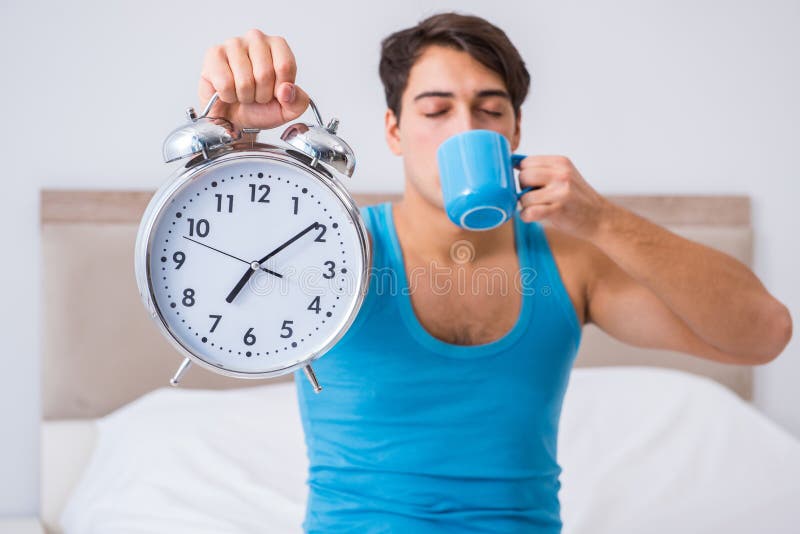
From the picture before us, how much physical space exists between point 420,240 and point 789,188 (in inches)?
56.0

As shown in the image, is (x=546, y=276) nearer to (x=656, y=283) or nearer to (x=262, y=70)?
(x=656, y=283)

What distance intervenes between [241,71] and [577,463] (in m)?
1.23

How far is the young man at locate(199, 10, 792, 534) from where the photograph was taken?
3.47 ft

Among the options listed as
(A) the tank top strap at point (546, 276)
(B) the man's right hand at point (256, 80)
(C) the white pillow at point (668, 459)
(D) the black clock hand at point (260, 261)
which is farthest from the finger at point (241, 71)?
(C) the white pillow at point (668, 459)

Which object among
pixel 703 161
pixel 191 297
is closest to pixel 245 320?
pixel 191 297

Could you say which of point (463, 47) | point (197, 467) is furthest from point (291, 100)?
point (197, 467)

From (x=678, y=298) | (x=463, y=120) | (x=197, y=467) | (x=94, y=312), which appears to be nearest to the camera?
(x=678, y=298)

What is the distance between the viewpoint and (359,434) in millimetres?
1100

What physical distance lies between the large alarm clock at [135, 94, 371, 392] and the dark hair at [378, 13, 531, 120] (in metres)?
0.42

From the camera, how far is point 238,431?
5.74 ft

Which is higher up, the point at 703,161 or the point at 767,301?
the point at 703,161

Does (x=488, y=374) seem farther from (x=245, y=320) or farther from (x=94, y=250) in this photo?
(x=94, y=250)

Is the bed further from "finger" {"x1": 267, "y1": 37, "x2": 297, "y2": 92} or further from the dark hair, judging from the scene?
"finger" {"x1": 267, "y1": 37, "x2": 297, "y2": 92}

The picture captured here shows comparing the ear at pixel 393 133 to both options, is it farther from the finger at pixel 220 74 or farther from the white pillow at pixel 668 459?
the white pillow at pixel 668 459
